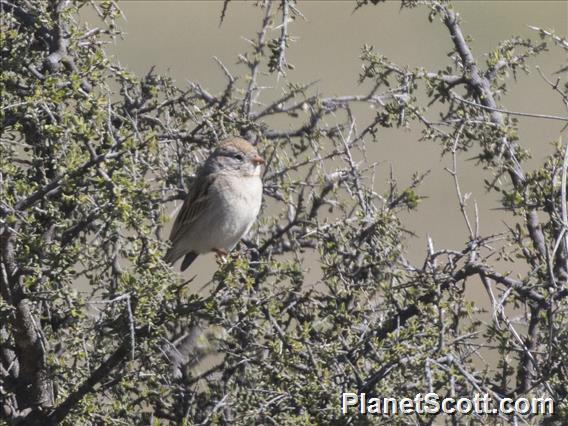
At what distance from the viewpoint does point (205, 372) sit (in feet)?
18.6

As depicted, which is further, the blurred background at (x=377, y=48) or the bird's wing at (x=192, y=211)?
the blurred background at (x=377, y=48)

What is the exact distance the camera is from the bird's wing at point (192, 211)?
21.4 ft

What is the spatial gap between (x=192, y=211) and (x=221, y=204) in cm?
18

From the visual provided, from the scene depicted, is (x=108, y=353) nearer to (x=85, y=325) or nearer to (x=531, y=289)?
(x=85, y=325)

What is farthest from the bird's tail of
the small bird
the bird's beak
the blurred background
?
the blurred background

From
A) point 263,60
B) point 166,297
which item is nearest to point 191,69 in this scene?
point 263,60

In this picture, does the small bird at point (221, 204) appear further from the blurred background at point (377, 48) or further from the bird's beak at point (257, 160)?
the blurred background at point (377, 48)

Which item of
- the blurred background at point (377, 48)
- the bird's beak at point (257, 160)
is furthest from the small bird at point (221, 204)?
the blurred background at point (377, 48)

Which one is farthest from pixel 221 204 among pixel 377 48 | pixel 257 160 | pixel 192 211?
pixel 377 48

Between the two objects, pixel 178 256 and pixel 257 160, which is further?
pixel 178 256

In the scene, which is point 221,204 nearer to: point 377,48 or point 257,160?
point 257,160

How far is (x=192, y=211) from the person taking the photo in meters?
6.67

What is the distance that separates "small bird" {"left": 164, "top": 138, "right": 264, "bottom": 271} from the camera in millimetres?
6262

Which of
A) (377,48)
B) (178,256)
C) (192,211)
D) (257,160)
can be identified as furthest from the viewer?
(377,48)
